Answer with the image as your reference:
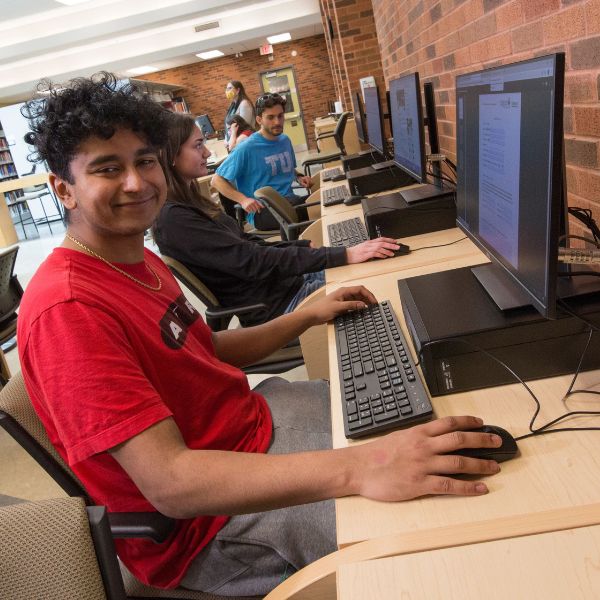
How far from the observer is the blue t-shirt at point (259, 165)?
424 centimetres

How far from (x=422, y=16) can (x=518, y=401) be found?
2238mm

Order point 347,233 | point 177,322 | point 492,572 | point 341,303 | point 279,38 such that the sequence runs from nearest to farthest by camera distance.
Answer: point 492,572 < point 177,322 < point 341,303 < point 347,233 < point 279,38

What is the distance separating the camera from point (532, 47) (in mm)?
1438

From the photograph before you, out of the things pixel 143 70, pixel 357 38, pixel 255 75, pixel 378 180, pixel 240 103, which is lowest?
pixel 378 180

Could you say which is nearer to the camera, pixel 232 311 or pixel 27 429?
pixel 27 429

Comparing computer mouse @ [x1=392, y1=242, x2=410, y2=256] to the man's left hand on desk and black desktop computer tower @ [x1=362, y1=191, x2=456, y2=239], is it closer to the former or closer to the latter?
black desktop computer tower @ [x1=362, y1=191, x2=456, y2=239]

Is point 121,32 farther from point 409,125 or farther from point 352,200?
point 409,125

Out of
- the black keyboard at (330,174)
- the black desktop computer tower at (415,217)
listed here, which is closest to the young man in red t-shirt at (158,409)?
the black desktop computer tower at (415,217)

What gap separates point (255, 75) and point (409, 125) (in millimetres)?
14262

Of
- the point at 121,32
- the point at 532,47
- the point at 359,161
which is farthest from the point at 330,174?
the point at 121,32

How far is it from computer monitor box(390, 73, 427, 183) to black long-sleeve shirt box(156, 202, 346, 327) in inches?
20.6

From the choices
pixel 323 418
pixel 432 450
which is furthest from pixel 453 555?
pixel 323 418

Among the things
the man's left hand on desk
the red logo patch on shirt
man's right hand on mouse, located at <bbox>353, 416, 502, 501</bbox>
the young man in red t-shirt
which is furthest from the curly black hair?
man's right hand on mouse, located at <bbox>353, 416, 502, 501</bbox>

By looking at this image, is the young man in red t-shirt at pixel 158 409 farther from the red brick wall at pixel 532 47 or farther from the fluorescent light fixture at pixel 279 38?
the fluorescent light fixture at pixel 279 38
